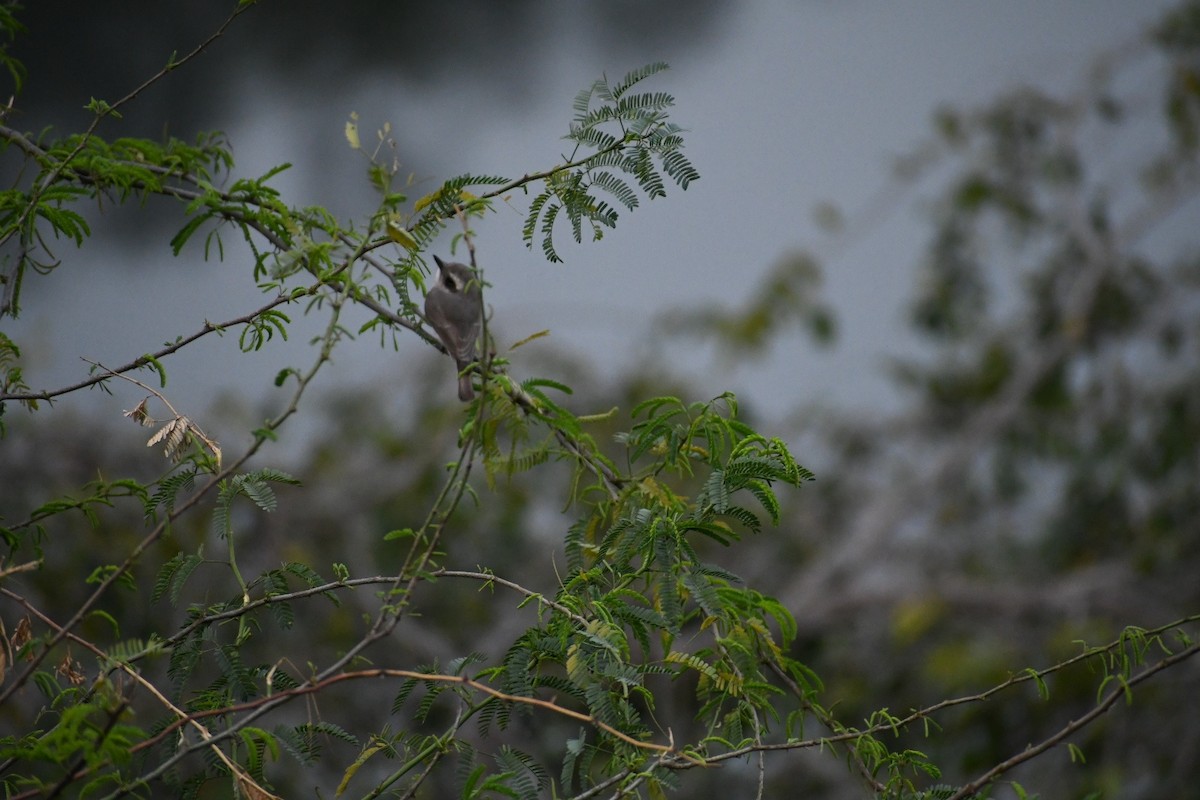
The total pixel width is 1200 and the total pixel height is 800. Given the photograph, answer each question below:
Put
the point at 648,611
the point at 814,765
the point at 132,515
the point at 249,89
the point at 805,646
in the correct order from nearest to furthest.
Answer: the point at 648,611 < the point at 132,515 < the point at 814,765 < the point at 805,646 < the point at 249,89

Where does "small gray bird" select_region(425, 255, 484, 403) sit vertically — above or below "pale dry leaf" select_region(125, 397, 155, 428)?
above

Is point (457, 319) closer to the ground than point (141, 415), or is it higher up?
higher up

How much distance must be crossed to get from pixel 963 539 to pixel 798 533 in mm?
672

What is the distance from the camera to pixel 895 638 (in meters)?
3.94

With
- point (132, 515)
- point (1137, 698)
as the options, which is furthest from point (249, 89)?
point (1137, 698)

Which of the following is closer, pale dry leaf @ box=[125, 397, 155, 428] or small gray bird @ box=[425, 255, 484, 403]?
pale dry leaf @ box=[125, 397, 155, 428]

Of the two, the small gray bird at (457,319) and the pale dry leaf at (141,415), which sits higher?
the small gray bird at (457,319)

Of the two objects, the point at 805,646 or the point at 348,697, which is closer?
the point at 348,697

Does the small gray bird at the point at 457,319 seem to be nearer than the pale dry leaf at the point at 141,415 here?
No

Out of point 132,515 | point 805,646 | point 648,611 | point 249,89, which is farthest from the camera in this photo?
point 249,89

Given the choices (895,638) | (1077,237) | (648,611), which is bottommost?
(648,611)

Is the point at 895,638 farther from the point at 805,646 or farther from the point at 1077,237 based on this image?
the point at 1077,237

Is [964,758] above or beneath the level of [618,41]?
beneath

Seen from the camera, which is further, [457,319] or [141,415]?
[457,319]
